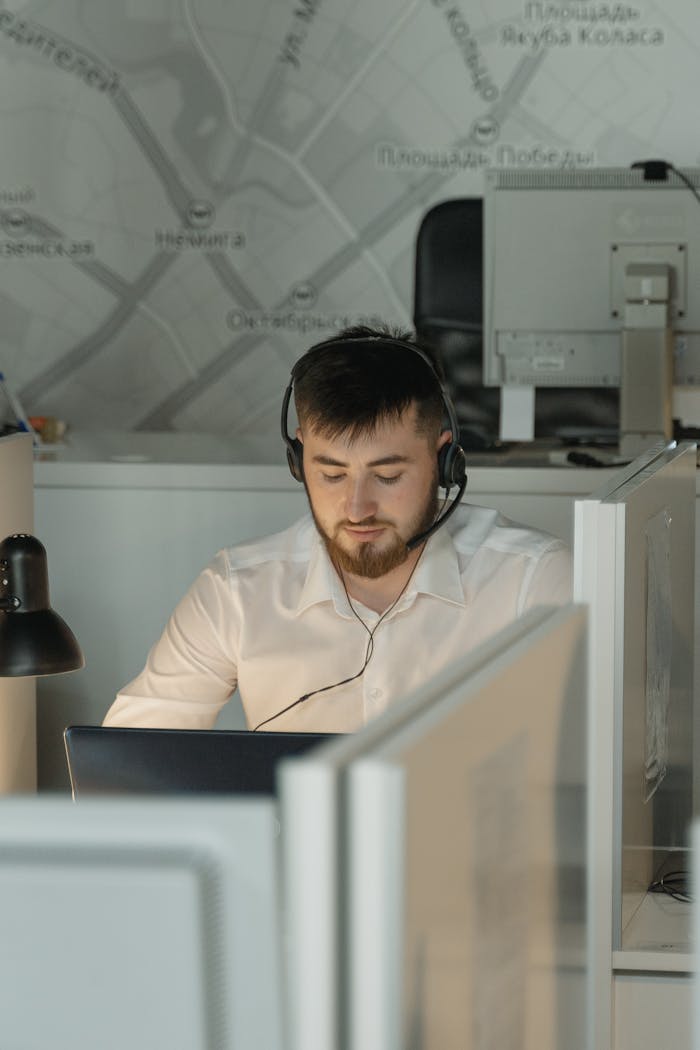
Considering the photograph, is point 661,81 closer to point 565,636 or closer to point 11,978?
point 565,636

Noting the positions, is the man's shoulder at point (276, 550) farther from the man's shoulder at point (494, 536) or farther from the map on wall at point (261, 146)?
the map on wall at point (261, 146)

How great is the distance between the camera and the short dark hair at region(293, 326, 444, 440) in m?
1.75

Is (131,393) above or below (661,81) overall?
below

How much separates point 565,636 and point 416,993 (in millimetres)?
276

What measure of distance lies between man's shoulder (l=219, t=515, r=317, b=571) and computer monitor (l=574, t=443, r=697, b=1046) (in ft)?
1.56

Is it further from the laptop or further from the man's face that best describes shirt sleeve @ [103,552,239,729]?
the laptop

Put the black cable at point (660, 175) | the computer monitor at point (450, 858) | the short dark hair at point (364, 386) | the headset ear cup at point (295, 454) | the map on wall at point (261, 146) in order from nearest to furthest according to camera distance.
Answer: the computer monitor at point (450, 858), the short dark hair at point (364, 386), the headset ear cup at point (295, 454), the black cable at point (660, 175), the map on wall at point (261, 146)

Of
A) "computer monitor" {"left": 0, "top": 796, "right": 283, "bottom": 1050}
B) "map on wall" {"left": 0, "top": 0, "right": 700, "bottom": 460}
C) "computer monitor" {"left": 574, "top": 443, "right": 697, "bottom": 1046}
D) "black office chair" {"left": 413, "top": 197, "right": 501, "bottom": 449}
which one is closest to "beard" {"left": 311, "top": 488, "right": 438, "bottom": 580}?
"computer monitor" {"left": 574, "top": 443, "right": 697, "bottom": 1046}

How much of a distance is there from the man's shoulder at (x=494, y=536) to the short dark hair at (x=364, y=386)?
0.42 feet

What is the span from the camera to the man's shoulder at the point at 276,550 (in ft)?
6.06

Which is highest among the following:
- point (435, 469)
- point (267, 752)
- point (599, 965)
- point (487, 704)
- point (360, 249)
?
point (360, 249)

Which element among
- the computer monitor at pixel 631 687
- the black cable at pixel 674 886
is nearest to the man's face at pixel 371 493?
the computer monitor at pixel 631 687

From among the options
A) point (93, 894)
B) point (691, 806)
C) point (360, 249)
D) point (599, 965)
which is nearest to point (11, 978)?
point (93, 894)

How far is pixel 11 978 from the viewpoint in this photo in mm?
571
